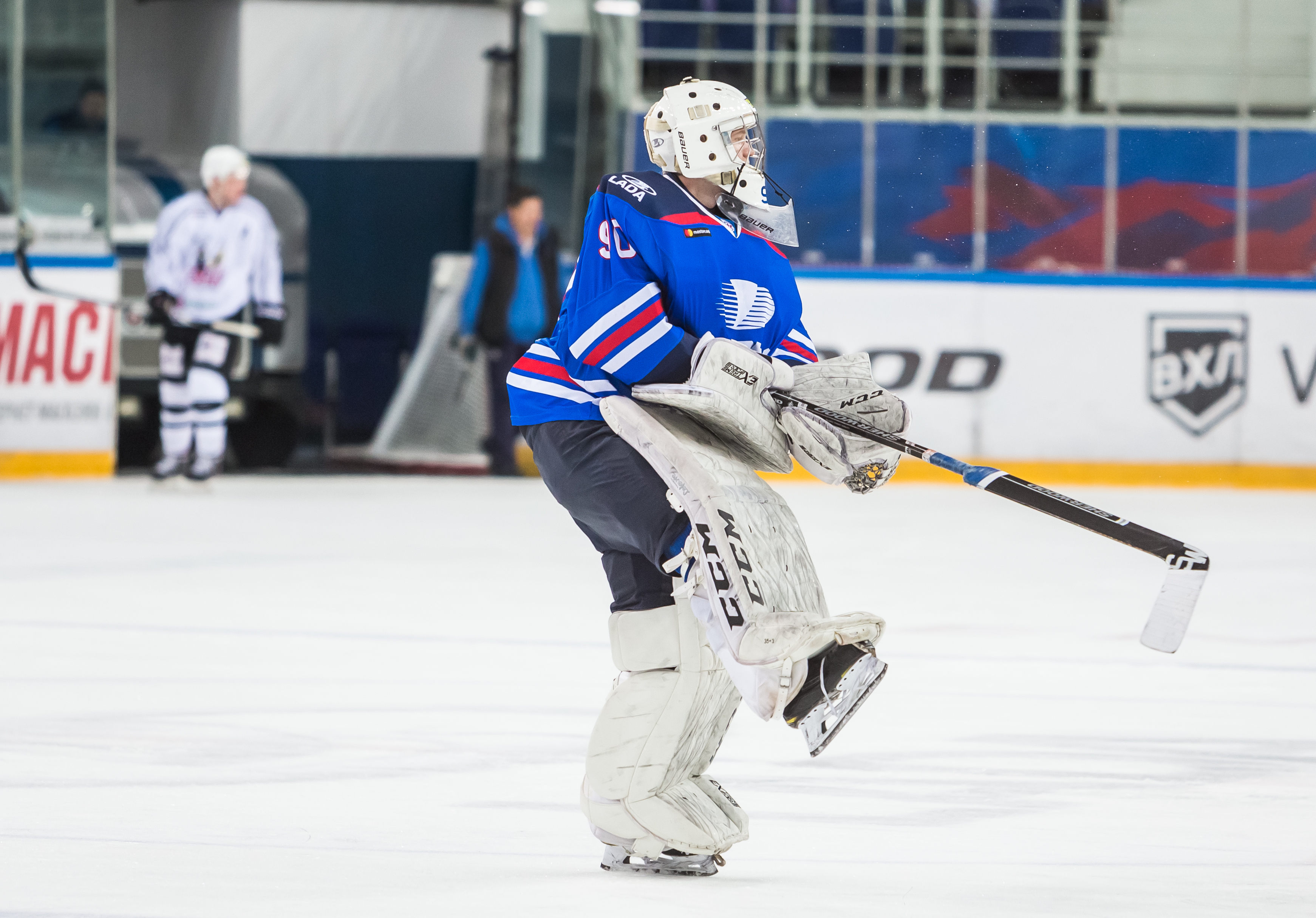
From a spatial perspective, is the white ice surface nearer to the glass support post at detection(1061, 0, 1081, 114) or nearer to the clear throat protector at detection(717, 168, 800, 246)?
the clear throat protector at detection(717, 168, 800, 246)

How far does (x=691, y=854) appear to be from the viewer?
2.74 metres

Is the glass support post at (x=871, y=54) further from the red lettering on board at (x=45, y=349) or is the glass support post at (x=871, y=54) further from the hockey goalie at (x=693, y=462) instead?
the hockey goalie at (x=693, y=462)

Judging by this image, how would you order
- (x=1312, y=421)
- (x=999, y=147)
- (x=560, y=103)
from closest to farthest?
(x=1312, y=421) → (x=999, y=147) → (x=560, y=103)

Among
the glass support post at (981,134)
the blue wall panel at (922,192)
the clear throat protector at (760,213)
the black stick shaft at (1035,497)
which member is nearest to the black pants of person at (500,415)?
the blue wall panel at (922,192)

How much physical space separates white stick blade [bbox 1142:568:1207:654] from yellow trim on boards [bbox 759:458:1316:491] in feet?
23.6

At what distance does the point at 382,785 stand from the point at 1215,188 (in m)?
7.96

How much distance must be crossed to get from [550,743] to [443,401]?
7.43 m

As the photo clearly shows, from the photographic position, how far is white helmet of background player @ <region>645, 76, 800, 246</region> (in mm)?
2822

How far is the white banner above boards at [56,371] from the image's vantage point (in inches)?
→ 383

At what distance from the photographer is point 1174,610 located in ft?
8.55

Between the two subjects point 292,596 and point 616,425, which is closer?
point 616,425

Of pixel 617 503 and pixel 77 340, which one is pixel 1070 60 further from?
pixel 617 503

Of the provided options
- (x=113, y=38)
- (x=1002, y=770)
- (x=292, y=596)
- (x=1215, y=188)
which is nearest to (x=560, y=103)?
(x=113, y=38)

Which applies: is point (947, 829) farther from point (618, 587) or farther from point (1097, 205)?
point (1097, 205)
